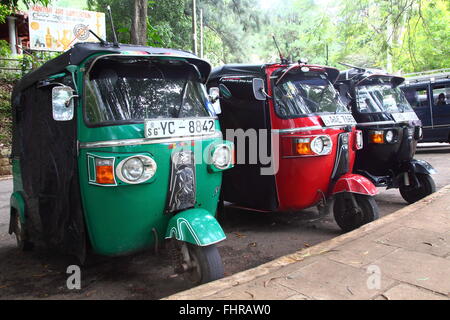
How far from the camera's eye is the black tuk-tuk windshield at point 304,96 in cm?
472

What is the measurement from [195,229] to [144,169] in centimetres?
64

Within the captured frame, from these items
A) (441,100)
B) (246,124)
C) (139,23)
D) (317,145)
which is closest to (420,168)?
(317,145)

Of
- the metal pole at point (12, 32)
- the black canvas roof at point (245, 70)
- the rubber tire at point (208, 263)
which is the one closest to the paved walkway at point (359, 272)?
the rubber tire at point (208, 263)

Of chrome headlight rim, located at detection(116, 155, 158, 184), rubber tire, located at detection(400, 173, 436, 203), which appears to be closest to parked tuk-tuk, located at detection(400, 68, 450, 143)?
rubber tire, located at detection(400, 173, 436, 203)

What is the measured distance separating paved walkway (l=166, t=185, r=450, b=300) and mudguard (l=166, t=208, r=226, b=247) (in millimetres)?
336

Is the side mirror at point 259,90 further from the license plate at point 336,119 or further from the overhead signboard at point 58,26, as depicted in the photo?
the overhead signboard at point 58,26

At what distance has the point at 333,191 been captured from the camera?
191 inches

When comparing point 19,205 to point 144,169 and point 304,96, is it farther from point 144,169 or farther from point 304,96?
point 304,96

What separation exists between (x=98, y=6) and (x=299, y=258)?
18015 mm

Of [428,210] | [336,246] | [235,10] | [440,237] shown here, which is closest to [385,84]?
[428,210]

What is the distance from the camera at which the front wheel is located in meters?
3.04

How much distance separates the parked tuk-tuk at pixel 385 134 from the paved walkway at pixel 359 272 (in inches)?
71.2

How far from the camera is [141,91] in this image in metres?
3.36

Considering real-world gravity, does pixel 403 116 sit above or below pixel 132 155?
above
